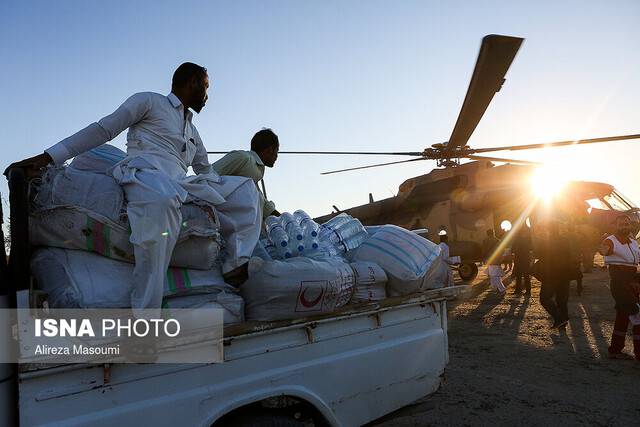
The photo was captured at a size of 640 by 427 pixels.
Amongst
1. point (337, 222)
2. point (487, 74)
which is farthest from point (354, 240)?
point (487, 74)

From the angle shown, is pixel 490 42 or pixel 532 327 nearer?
pixel 490 42

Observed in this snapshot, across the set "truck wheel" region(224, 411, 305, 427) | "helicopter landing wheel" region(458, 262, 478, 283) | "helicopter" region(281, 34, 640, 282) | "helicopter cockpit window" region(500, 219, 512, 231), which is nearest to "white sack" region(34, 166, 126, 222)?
"truck wheel" region(224, 411, 305, 427)

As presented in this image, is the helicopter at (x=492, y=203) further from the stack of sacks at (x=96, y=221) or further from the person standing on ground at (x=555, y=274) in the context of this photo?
the stack of sacks at (x=96, y=221)

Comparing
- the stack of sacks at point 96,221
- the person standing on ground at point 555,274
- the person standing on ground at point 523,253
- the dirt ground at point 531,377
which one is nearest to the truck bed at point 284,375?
the dirt ground at point 531,377

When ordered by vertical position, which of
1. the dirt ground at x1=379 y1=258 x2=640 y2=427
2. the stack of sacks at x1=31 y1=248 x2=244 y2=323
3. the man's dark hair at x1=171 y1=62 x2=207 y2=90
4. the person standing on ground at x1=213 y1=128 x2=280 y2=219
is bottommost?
the dirt ground at x1=379 y1=258 x2=640 y2=427

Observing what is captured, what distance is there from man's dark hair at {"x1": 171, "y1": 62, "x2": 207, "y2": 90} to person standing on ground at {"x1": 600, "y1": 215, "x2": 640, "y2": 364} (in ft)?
17.7

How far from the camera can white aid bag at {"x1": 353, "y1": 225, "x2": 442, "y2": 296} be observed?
2.94 metres

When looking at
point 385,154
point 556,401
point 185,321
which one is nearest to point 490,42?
point 556,401

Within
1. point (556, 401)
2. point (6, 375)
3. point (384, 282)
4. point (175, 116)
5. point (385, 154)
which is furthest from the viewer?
point (385, 154)

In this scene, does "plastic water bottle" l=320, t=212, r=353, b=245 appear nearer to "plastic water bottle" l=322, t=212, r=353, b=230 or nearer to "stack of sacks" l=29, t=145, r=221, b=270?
"plastic water bottle" l=322, t=212, r=353, b=230

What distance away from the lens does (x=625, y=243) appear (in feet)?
17.9

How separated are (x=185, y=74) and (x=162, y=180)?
87cm

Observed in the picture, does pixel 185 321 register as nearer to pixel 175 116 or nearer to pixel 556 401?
pixel 175 116

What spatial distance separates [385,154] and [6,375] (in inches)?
397
